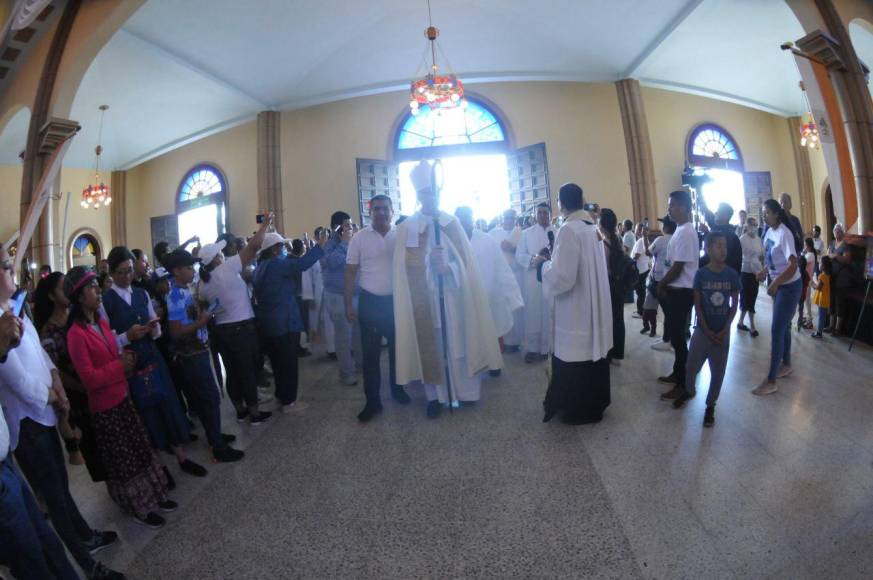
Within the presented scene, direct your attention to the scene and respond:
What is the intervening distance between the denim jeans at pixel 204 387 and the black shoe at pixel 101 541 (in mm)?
717

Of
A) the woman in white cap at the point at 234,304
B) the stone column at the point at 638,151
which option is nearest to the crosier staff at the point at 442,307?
the woman in white cap at the point at 234,304

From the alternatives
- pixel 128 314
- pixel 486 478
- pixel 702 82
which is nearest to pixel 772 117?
pixel 702 82

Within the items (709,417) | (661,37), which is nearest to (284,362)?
(709,417)

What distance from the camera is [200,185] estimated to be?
527 inches

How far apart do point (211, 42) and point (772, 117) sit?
49.9ft

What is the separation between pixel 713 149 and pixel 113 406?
14.7m

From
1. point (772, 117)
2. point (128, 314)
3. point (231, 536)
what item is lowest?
point (231, 536)

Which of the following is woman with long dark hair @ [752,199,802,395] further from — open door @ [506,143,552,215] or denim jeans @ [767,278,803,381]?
open door @ [506,143,552,215]

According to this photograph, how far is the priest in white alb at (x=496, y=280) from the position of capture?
3.77 metres

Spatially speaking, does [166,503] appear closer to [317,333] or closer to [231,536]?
[231,536]

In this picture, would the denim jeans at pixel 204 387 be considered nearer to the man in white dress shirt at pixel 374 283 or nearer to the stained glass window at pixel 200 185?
the man in white dress shirt at pixel 374 283

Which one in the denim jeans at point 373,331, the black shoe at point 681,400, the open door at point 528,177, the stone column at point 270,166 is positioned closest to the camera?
the black shoe at point 681,400

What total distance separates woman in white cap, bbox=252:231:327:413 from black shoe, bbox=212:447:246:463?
2.61 ft

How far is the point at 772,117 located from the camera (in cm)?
1361
